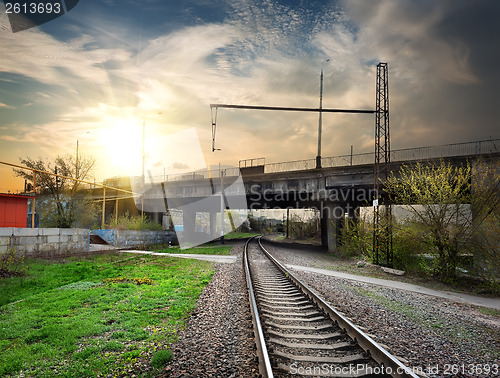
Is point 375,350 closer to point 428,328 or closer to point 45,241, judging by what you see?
point 428,328

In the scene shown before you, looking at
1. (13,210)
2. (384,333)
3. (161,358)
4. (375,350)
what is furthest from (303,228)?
(161,358)

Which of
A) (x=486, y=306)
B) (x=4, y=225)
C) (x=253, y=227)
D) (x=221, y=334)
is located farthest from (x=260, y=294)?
(x=253, y=227)

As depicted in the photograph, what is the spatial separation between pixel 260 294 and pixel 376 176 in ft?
40.8

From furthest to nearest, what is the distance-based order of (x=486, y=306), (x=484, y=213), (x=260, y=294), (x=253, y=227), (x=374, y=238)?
(x=253, y=227) → (x=374, y=238) → (x=484, y=213) → (x=486, y=306) → (x=260, y=294)

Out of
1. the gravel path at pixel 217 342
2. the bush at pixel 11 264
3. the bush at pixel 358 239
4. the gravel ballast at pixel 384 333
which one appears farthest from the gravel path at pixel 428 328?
the bush at pixel 11 264

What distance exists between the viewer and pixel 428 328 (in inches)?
278

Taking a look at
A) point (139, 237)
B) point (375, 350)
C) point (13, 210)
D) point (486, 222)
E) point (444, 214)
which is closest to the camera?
point (375, 350)

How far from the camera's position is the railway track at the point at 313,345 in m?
4.55

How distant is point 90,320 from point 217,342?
3.32m

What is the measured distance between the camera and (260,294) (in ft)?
31.4

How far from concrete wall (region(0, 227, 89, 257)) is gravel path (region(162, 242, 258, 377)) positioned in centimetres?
1083

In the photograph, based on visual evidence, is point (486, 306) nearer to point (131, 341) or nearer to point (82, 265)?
point (131, 341)

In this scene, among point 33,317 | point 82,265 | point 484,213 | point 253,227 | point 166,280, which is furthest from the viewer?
point 253,227

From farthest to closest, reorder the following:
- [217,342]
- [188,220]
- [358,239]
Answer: [188,220]
[358,239]
[217,342]
